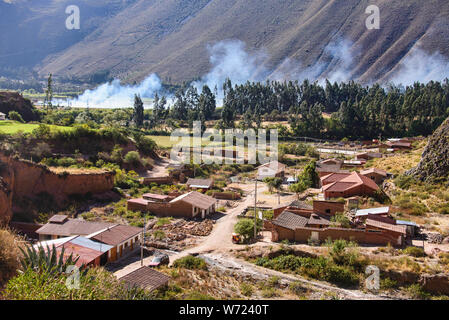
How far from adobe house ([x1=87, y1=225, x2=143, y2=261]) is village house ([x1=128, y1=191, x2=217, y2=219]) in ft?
19.3

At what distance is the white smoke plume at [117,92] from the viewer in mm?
136050

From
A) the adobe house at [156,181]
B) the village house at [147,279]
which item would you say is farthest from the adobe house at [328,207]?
the adobe house at [156,181]

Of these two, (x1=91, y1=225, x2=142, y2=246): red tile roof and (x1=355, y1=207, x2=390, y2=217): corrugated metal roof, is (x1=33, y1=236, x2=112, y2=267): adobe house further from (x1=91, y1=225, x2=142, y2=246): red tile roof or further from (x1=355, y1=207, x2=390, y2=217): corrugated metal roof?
(x1=355, y1=207, x2=390, y2=217): corrugated metal roof

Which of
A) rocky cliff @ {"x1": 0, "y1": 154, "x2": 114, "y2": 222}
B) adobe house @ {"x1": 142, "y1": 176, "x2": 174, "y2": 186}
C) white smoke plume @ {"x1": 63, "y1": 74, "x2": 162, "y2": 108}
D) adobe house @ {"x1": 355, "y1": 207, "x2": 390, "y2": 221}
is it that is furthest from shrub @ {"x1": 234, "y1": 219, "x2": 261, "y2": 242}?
white smoke plume @ {"x1": 63, "y1": 74, "x2": 162, "y2": 108}

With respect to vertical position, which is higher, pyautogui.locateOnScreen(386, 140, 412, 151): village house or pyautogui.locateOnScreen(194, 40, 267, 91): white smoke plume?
pyautogui.locateOnScreen(194, 40, 267, 91): white smoke plume

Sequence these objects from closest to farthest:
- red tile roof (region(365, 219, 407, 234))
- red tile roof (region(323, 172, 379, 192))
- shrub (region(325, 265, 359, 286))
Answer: shrub (region(325, 265, 359, 286))
red tile roof (region(365, 219, 407, 234))
red tile roof (region(323, 172, 379, 192))

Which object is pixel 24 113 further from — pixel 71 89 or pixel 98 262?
pixel 71 89

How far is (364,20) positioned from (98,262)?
173877 mm

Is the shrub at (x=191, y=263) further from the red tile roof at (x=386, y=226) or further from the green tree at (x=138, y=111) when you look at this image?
the green tree at (x=138, y=111)

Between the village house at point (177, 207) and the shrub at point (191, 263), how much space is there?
8442 millimetres

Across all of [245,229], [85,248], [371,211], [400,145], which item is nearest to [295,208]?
[371,211]

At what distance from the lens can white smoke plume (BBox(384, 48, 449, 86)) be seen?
436 feet

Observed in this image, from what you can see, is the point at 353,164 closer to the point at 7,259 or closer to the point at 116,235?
the point at 116,235
